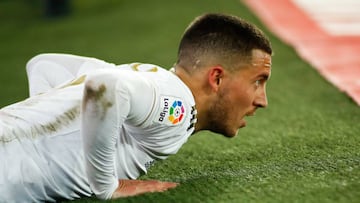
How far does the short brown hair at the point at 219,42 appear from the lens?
184cm

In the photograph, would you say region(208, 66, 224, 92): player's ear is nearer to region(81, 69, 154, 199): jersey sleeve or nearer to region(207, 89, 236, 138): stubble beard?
region(207, 89, 236, 138): stubble beard

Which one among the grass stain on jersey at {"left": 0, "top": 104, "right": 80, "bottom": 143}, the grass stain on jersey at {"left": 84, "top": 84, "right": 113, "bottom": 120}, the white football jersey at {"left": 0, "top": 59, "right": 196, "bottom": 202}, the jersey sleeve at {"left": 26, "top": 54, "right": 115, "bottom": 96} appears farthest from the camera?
the jersey sleeve at {"left": 26, "top": 54, "right": 115, "bottom": 96}

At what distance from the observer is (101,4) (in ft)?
20.8

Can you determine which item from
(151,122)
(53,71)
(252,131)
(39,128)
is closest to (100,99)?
(151,122)

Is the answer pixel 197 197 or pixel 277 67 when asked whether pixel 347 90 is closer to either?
pixel 277 67

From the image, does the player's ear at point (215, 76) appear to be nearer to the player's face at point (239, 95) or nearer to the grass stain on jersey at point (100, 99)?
the player's face at point (239, 95)

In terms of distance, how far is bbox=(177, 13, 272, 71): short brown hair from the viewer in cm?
184

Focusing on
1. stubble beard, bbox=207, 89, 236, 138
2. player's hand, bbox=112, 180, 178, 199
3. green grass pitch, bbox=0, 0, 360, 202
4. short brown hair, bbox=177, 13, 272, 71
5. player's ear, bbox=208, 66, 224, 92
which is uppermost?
short brown hair, bbox=177, 13, 272, 71

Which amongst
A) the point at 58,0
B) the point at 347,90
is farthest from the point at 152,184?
the point at 58,0

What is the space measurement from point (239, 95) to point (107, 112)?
1.39 feet

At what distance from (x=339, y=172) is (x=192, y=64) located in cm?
55

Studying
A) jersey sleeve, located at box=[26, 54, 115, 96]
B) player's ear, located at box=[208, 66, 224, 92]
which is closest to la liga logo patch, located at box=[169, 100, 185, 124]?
player's ear, located at box=[208, 66, 224, 92]

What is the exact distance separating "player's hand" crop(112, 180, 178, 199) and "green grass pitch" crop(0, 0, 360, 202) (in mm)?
21

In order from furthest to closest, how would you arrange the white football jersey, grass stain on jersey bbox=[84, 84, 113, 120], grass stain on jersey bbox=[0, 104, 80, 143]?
1. grass stain on jersey bbox=[0, 104, 80, 143]
2. the white football jersey
3. grass stain on jersey bbox=[84, 84, 113, 120]
